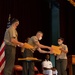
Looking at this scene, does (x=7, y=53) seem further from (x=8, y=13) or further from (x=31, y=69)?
(x=8, y=13)

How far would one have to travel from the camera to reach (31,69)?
6.99 m

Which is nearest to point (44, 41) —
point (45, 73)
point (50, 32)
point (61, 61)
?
point (50, 32)

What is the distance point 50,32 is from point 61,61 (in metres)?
2.92

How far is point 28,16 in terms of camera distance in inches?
448

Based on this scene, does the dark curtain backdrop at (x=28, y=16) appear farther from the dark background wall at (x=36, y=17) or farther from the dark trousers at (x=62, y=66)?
the dark trousers at (x=62, y=66)

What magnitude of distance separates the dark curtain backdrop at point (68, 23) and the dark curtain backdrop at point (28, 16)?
0.61 m

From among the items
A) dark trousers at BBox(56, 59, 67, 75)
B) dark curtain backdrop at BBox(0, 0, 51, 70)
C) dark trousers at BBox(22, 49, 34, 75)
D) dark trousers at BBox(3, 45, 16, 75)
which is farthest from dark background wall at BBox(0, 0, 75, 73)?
dark trousers at BBox(3, 45, 16, 75)

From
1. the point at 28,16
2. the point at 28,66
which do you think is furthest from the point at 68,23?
the point at 28,66

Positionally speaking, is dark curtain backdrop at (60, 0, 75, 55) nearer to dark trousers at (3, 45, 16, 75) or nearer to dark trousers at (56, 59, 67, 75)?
dark trousers at (56, 59, 67, 75)

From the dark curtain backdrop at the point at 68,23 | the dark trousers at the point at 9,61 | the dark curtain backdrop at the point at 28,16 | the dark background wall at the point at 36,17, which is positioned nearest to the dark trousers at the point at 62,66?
the dark curtain backdrop at the point at 28,16

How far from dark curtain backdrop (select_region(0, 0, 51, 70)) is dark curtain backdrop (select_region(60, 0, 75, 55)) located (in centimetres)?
61

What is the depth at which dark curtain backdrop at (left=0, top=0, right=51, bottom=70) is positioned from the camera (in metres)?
10.7

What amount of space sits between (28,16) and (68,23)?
1.69 m

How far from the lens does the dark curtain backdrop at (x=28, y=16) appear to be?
1070cm
